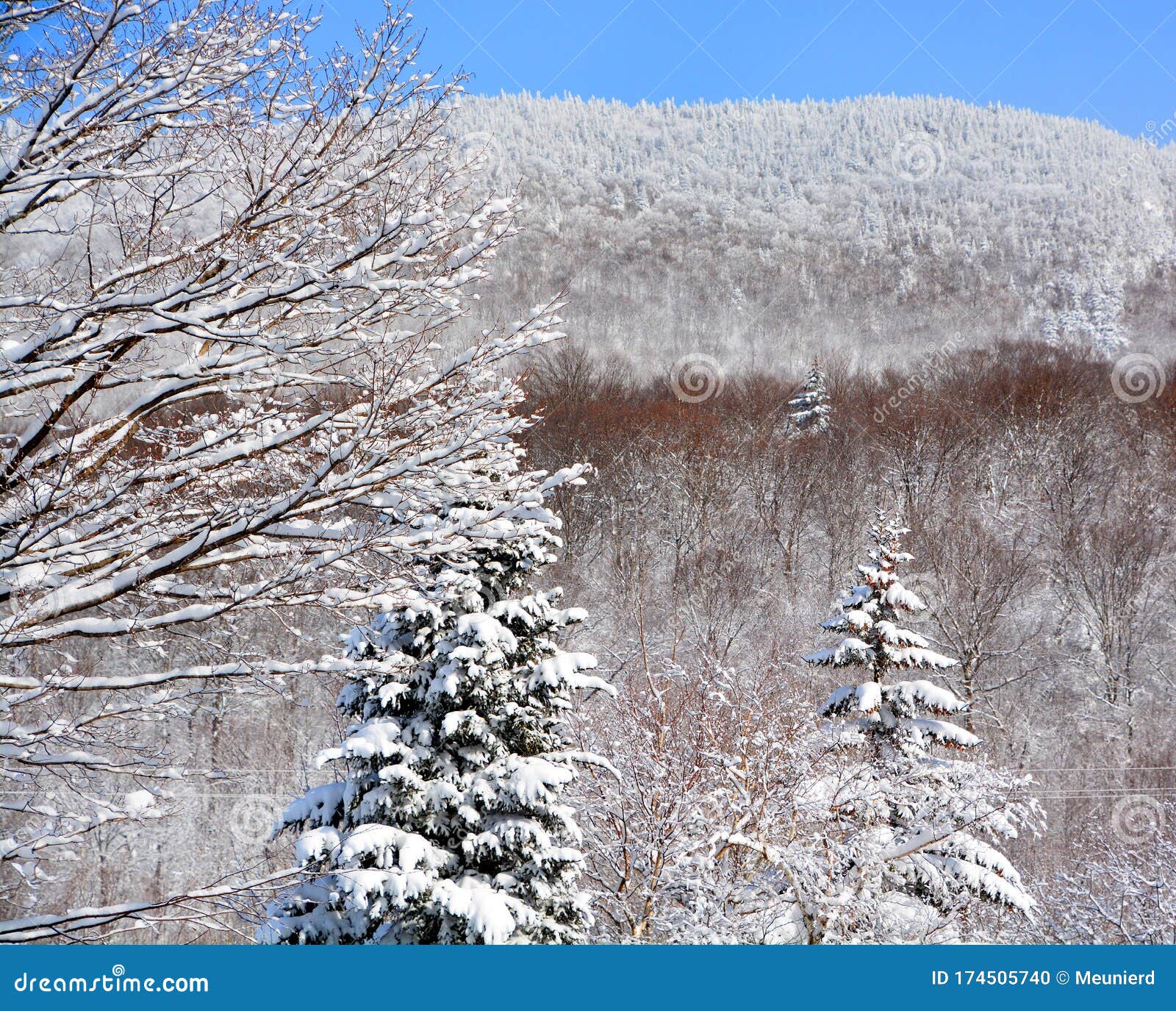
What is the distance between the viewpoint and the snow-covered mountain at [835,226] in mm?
87500

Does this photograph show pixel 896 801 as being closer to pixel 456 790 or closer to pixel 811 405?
pixel 456 790

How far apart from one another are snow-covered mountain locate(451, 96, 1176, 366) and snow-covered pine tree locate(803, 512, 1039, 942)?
54422 millimetres

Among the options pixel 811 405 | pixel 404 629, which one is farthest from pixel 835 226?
pixel 404 629

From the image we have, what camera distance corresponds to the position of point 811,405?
4803 cm

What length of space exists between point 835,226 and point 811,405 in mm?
86352

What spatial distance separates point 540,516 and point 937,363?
55837mm

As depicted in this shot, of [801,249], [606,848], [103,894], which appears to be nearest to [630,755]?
[606,848]

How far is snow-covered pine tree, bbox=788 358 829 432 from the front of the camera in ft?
154

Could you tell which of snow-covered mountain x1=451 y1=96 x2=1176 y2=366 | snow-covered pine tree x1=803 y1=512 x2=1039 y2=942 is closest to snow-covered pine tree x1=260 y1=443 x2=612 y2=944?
snow-covered pine tree x1=803 y1=512 x2=1039 y2=942

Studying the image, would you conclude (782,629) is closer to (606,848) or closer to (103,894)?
(606,848)

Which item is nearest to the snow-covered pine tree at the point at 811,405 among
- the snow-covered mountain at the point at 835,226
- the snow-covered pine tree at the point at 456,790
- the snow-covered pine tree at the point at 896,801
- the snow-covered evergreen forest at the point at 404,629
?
the snow-covered evergreen forest at the point at 404,629

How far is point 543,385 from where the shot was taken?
41375 millimetres

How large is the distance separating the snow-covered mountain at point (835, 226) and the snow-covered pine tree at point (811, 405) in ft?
81.4

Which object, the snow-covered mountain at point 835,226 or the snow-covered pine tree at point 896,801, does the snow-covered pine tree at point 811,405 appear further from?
the snow-covered pine tree at point 896,801
